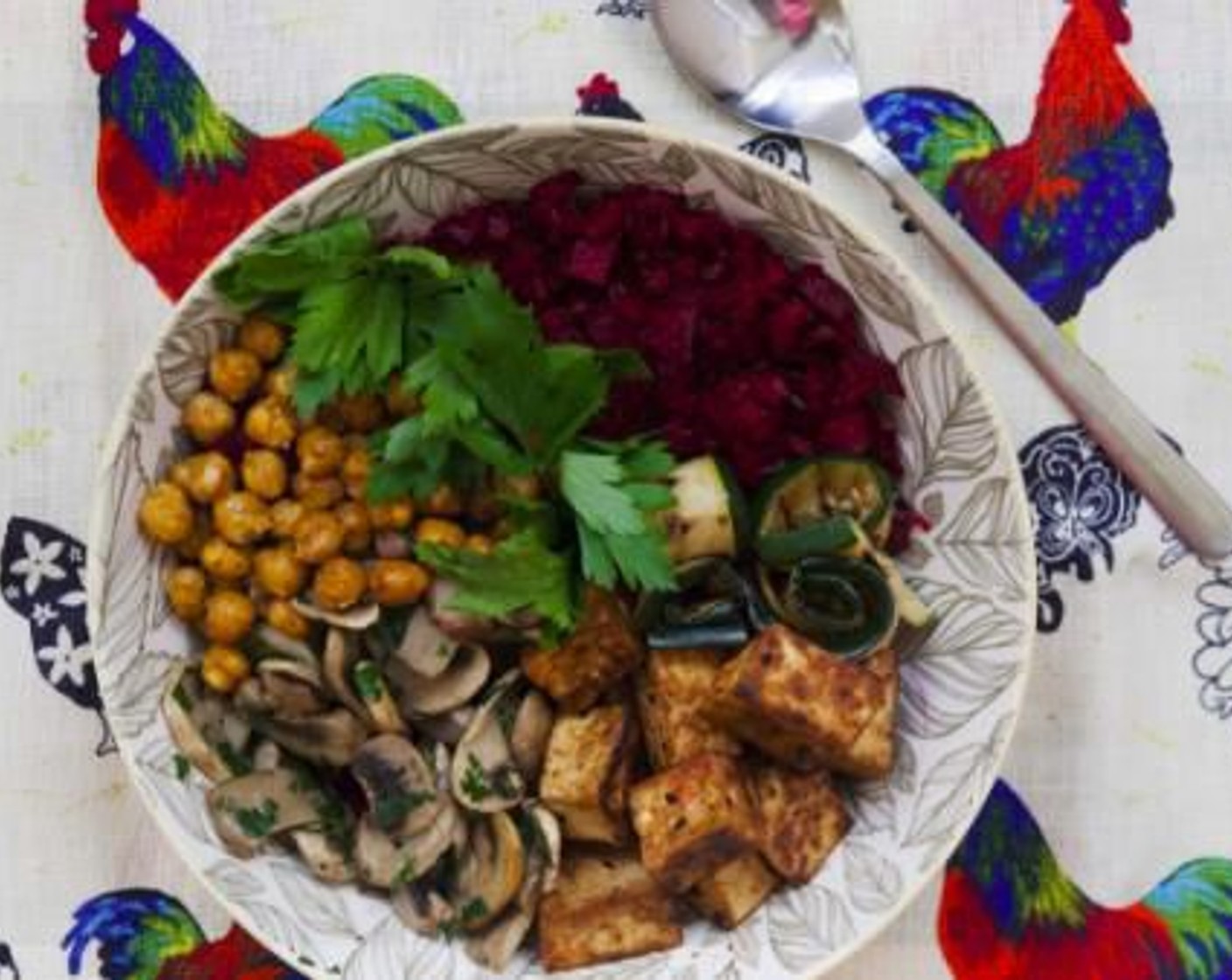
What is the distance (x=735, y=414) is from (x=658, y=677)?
0.29 meters

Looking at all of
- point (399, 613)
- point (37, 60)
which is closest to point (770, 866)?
point (399, 613)

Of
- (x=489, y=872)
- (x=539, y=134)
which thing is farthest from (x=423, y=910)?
(x=539, y=134)

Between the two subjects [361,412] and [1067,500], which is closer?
[361,412]

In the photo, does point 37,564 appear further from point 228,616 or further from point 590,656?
point 590,656

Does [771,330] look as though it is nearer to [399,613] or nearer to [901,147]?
[901,147]

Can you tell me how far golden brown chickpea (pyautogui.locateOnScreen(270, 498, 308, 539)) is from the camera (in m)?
1.85

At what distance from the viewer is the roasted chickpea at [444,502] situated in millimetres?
1832

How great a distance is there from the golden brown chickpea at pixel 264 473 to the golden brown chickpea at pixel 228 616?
0.37 ft

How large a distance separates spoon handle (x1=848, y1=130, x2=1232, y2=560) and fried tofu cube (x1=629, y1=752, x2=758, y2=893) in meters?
0.60

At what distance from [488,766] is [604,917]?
20cm

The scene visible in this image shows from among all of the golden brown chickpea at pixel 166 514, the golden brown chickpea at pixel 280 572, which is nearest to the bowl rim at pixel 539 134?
the golden brown chickpea at pixel 166 514

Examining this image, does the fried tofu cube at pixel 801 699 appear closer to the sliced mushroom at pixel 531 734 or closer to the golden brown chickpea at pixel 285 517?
the sliced mushroom at pixel 531 734

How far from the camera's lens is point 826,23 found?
2.01 meters

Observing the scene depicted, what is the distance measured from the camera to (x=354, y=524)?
185 cm
